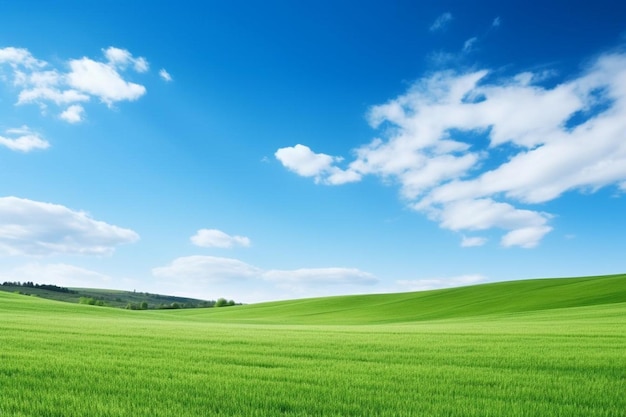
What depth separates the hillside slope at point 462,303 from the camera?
48.0 m

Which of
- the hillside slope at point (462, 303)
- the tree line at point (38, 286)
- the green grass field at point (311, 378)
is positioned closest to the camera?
the green grass field at point (311, 378)

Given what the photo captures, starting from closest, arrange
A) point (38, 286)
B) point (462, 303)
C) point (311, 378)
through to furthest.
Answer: point (311, 378), point (462, 303), point (38, 286)

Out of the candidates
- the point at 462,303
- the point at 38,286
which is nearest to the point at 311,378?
the point at 462,303

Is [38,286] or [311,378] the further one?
[38,286]

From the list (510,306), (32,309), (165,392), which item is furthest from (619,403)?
(510,306)

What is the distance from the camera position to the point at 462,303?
57.1 m

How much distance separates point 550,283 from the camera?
64875 mm

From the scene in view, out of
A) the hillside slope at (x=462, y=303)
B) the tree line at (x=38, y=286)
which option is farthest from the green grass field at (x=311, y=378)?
the tree line at (x=38, y=286)

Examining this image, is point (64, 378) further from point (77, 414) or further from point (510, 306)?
point (510, 306)

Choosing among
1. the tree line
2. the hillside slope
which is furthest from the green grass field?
the tree line

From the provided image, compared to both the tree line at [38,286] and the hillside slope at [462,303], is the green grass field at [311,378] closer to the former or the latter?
the hillside slope at [462,303]

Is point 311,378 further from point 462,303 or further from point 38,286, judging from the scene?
point 38,286

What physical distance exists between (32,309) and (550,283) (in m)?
61.2

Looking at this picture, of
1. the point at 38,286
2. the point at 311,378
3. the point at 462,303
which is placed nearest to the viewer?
the point at 311,378
